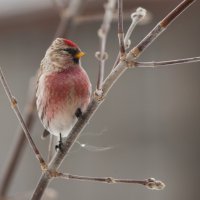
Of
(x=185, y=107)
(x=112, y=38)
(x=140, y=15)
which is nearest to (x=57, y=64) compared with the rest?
(x=140, y=15)

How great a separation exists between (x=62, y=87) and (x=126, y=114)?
11.4ft

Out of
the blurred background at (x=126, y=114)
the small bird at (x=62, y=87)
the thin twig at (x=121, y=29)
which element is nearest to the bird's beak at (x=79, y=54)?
the small bird at (x=62, y=87)

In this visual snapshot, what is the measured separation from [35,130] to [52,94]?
3.31 meters

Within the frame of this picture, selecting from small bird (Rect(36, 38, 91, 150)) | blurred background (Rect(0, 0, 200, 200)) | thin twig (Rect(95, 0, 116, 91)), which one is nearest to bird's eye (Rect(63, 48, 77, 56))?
small bird (Rect(36, 38, 91, 150))

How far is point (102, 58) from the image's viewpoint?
165 cm

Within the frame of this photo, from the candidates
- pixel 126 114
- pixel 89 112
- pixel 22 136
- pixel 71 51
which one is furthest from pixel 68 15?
pixel 126 114

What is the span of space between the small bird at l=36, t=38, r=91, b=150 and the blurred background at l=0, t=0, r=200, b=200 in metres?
2.98

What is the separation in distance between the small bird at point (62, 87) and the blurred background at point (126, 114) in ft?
9.77

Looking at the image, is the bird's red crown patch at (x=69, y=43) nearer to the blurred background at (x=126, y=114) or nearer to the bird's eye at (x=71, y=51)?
the bird's eye at (x=71, y=51)

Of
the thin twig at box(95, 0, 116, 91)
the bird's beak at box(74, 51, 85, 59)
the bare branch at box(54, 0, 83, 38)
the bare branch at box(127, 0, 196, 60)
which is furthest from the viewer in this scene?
the bare branch at box(54, 0, 83, 38)

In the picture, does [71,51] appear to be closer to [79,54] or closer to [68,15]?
[79,54]

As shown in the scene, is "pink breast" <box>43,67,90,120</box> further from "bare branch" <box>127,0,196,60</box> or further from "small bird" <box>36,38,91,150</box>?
"bare branch" <box>127,0,196,60</box>

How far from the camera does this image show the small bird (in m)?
1.92

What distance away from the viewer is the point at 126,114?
5.38 metres
